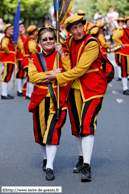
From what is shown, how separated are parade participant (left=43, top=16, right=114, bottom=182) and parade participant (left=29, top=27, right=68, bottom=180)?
0.13 m

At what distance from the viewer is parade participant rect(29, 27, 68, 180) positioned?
18.1ft

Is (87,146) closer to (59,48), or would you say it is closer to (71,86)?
(71,86)

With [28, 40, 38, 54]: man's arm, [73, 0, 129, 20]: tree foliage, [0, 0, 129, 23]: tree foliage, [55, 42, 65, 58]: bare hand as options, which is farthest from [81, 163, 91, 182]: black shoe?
[73, 0, 129, 20]: tree foliage

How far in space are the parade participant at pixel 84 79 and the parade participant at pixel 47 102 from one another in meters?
0.13

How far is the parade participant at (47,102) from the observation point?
5.52 meters

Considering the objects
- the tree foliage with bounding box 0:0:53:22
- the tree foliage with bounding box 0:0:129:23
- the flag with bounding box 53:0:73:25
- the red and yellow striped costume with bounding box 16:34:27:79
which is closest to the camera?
the flag with bounding box 53:0:73:25

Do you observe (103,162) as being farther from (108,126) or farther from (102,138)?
(108,126)

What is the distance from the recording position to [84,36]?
552 centimetres

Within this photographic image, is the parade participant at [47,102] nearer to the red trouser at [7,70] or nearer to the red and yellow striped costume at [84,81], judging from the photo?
the red and yellow striped costume at [84,81]

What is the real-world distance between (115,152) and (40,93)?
1764mm

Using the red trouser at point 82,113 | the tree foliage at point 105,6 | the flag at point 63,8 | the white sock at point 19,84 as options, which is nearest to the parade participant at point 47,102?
the red trouser at point 82,113

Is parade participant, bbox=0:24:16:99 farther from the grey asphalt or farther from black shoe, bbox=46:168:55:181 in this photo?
black shoe, bbox=46:168:55:181

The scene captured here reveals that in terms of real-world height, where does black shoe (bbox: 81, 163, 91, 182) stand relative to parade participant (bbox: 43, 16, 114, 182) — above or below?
below

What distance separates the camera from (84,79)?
5539mm
